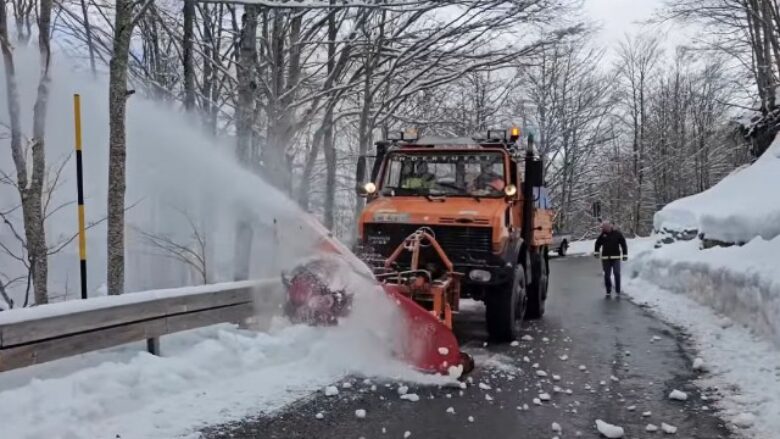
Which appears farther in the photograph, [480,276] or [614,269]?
[614,269]

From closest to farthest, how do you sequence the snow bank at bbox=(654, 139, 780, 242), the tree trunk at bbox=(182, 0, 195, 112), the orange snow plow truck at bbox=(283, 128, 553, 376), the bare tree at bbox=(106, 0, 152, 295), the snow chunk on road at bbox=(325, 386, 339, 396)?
the snow chunk on road at bbox=(325, 386, 339, 396)
the orange snow plow truck at bbox=(283, 128, 553, 376)
the bare tree at bbox=(106, 0, 152, 295)
the snow bank at bbox=(654, 139, 780, 242)
the tree trunk at bbox=(182, 0, 195, 112)

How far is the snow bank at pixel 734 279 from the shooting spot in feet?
26.9

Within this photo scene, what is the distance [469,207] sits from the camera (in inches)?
326

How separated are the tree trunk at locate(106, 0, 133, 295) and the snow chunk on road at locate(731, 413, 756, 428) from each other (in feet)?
21.9

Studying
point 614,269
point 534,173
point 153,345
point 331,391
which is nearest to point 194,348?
point 153,345

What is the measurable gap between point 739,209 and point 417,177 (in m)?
7.91

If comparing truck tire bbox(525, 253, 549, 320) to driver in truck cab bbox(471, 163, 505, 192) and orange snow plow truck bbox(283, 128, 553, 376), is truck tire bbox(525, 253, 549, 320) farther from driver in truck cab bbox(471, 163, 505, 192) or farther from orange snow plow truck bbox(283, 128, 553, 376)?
driver in truck cab bbox(471, 163, 505, 192)

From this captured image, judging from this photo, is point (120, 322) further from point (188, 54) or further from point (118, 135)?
point (188, 54)

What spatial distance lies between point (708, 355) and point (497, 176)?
3437 mm

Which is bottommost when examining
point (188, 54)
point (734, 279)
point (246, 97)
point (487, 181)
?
point (734, 279)

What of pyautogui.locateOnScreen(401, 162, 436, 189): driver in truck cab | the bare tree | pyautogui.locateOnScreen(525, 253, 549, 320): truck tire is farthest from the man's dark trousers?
the bare tree

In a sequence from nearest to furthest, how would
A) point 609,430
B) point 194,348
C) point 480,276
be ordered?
1. point 609,430
2. point 194,348
3. point 480,276

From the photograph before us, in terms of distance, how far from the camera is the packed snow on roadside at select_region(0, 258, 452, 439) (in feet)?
14.8

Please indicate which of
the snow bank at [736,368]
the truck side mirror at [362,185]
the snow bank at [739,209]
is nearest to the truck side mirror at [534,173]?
the truck side mirror at [362,185]
